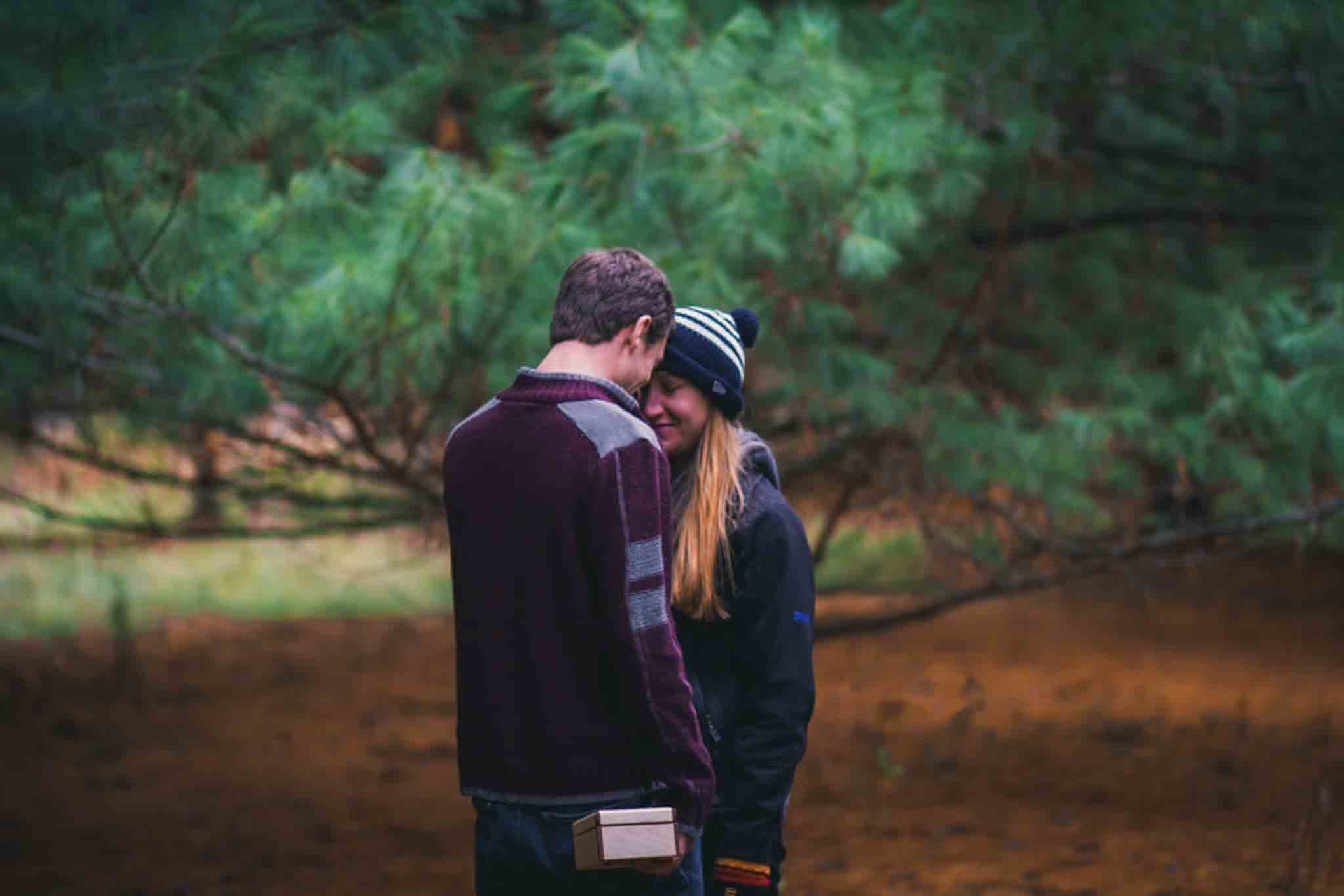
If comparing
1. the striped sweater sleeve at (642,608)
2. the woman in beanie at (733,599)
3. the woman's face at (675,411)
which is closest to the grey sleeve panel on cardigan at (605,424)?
the striped sweater sleeve at (642,608)

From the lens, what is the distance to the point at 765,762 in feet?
8.26

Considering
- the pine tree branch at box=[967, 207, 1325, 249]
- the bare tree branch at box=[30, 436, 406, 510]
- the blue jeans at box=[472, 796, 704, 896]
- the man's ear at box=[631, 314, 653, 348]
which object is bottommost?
the blue jeans at box=[472, 796, 704, 896]

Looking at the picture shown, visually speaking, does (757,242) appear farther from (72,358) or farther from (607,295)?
(607,295)

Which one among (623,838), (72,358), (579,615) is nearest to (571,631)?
(579,615)

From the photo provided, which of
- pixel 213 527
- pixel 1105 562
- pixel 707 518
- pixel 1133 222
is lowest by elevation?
pixel 707 518

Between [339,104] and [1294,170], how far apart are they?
506 cm

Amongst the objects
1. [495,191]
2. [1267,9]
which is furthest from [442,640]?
[1267,9]

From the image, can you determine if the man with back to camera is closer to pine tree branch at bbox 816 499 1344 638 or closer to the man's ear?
the man's ear

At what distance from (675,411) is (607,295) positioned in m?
0.45

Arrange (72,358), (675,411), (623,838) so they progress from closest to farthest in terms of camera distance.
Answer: (623,838) < (675,411) < (72,358)

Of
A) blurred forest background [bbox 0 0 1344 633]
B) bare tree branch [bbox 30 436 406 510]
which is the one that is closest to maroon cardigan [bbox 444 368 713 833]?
blurred forest background [bbox 0 0 1344 633]

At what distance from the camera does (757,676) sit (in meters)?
2.57

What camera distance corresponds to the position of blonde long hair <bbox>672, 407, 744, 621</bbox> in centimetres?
261

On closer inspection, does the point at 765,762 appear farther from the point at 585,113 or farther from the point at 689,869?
the point at 585,113
